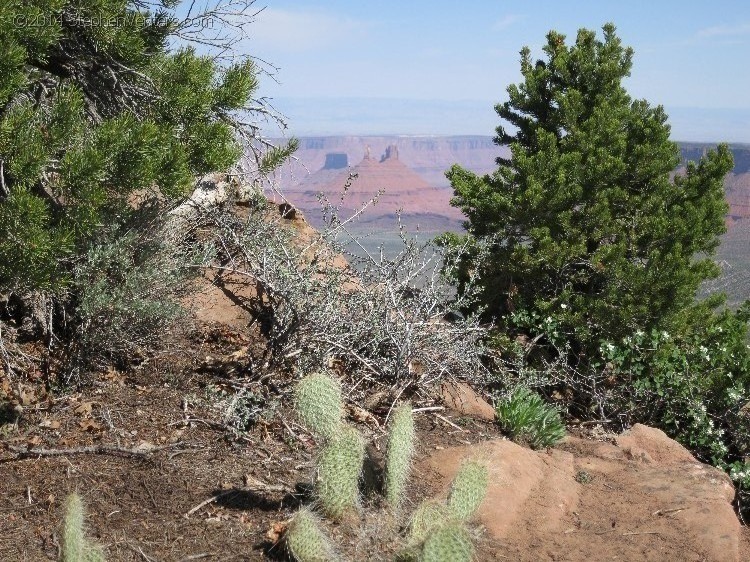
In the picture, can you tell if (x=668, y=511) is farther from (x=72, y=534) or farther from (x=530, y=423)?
(x=72, y=534)

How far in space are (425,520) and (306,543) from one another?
24.0 inches

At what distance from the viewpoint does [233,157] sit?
230 inches

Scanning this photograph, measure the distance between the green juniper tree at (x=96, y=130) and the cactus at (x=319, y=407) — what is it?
162 centimetres

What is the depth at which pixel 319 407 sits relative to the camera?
4645mm

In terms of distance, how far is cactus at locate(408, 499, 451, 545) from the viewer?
4.07 m

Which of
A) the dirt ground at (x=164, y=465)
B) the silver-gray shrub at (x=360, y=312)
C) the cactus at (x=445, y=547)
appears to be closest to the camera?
the cactus at (x=445, y=547)

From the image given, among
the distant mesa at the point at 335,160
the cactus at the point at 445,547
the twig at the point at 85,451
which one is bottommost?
the distant mesa at the point at 335,160

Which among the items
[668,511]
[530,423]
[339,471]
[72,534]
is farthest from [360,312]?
[72,534]

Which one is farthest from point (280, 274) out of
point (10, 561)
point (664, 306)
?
point (664, 306)

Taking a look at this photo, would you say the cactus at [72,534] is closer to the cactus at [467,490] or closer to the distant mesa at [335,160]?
the cactus at [467,490]

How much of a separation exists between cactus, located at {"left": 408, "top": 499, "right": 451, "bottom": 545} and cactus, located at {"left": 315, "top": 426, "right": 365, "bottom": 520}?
14.5 inches

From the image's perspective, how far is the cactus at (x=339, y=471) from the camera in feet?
14.3

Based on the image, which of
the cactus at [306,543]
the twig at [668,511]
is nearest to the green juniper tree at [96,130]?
the cactus at [306,543]

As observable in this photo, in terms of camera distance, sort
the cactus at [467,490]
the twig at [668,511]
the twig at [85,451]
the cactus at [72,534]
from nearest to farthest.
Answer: the cactus at [72,534] < the cactus at [467,490] < the twig at [85,451] < the twig at [668,511]
